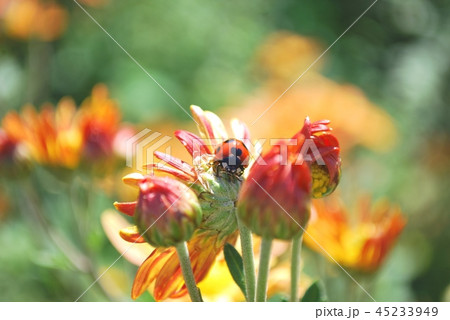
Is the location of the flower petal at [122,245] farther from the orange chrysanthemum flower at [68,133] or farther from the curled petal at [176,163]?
the orange chrysanthemum flower at [68,133]

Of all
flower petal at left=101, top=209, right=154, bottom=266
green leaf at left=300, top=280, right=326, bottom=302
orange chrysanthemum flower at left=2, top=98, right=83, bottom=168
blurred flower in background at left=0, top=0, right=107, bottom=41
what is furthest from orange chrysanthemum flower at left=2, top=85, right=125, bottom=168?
blurred flower in background at left=0, top=0, right=107, bottom=41

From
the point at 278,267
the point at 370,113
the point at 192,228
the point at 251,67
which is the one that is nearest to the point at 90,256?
the point at 278,267

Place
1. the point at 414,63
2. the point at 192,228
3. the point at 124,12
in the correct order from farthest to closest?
the point at 124,12
the point at 414,63
the point at 192,228

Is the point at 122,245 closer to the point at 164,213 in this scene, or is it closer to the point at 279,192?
the point at 164,213

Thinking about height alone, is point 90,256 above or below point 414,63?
below

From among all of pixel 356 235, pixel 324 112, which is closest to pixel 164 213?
pixel 356 235

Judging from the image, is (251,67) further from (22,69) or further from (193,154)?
(193,154)

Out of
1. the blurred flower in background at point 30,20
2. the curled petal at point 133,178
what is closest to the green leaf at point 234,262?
the curled petal at point 133,178
